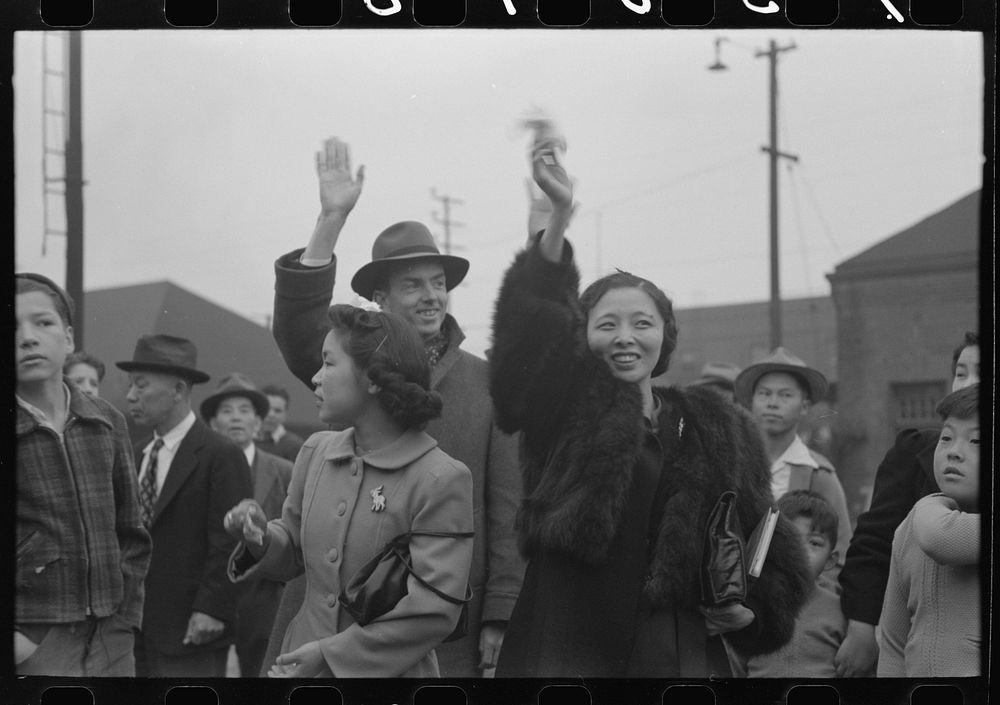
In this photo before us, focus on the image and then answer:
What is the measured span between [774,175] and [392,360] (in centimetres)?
133

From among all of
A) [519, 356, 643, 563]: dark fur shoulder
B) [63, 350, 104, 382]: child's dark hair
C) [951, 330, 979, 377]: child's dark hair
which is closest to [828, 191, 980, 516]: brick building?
[951, 330, 979, 377]: child's dark hair

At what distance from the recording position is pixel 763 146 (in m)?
4.33

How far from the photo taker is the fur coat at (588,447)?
13.3 feet

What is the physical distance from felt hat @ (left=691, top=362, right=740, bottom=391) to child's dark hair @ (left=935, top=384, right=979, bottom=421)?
2.15ft

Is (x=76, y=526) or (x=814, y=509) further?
(x=814, y=509)

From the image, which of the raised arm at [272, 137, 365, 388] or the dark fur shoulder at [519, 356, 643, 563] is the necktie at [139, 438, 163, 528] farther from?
the dark fur shoulder at [519, 356, 643, 563]

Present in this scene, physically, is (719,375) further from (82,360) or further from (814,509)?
(82,360)

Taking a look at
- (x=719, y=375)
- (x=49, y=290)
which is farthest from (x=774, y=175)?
(x=49, y=290)

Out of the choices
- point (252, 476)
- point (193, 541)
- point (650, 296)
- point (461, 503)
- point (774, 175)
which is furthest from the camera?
point (252, 476)

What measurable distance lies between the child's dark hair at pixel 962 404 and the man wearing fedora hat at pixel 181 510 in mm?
2236

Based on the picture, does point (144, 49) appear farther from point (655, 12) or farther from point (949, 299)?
point (949, 299)

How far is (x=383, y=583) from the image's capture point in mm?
3979

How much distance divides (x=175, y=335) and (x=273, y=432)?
59cm

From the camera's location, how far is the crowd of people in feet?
13.3
